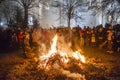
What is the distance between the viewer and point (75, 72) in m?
13.0

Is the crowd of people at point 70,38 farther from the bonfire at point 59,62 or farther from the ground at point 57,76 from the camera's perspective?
the bonfire at point 59,62

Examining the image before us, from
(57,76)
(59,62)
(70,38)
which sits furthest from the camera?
(70,38)

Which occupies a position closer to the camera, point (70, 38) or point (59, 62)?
point (59, 62)

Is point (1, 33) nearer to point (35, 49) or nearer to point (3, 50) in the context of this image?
point (3, 50)

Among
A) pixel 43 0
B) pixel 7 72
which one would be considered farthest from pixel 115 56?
pixel 43 0

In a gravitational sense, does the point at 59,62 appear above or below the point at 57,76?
above

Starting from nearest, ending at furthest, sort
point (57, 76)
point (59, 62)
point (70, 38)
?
1. point (57, 76)
2. point (59, 62)
3. point (70, 38)

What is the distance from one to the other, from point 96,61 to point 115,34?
5.57m

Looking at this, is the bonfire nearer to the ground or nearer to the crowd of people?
the ground

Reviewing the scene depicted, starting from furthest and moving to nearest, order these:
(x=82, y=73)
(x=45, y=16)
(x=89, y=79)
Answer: (x=45, y=16), (x=82, y=73), (x=89, y=79)

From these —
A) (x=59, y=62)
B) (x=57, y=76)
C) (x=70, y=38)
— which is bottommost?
(x=57, y=76)

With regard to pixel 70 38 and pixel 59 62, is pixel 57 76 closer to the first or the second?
pixel 59 62

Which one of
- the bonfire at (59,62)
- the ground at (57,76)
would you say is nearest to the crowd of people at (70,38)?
the ground at (57,76)

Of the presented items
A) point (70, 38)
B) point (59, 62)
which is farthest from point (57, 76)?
point (70, 38)
